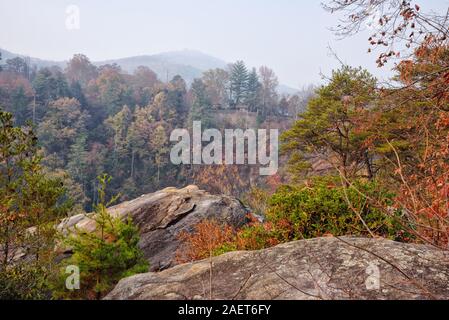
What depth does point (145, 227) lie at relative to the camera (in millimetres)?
12344

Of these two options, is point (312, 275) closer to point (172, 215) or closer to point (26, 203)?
point (26, 203)

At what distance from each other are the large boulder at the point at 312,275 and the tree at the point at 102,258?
3.73 meters

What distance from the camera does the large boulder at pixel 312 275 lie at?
288 cm

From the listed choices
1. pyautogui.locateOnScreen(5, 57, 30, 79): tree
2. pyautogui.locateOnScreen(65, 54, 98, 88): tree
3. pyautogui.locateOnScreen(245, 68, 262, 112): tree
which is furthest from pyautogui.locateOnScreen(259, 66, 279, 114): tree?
pyautogui.locateOnScreen(5, 57, 30, 79): tree

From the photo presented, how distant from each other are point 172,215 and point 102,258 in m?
5.10

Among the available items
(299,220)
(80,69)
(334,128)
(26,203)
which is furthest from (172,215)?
(80,69)

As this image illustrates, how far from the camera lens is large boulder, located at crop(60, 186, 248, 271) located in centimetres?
1129

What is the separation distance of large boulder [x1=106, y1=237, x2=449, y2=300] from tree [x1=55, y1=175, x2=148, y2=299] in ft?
12.2

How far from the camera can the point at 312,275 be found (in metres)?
2.66

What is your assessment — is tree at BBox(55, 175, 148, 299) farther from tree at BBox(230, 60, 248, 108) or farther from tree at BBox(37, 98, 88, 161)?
tree at BBox(230, 60, 248, 108)

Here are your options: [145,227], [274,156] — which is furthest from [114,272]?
[274,156]

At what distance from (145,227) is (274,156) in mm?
45312

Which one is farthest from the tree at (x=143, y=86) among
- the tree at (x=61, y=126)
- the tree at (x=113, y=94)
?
the tree at (x=61, y=126)
